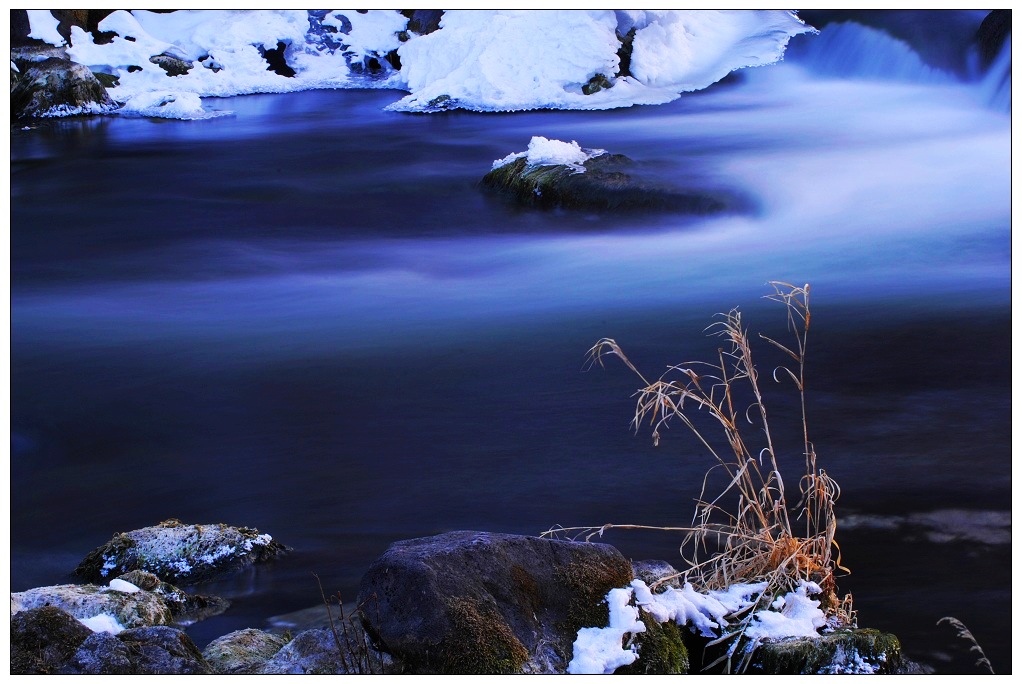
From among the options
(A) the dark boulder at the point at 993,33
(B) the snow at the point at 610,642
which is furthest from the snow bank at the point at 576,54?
(B) the snow at the point at 610,642

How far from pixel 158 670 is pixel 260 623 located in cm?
57

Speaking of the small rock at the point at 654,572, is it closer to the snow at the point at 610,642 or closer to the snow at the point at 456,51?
the snow at the point at 610,642

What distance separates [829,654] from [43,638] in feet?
4.80

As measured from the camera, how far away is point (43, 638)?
200 centimetres

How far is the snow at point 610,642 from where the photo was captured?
1859 millimetres

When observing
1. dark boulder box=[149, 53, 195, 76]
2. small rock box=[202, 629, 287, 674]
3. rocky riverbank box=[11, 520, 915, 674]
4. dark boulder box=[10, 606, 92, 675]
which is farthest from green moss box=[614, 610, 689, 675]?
dark boulder box=[149, 53, 195, 76]

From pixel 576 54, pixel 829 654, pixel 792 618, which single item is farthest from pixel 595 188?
pixel 829 654

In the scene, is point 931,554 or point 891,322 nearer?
point 931,554

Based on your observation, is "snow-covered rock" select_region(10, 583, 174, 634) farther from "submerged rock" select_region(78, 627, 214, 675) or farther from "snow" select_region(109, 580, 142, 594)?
"submerged rock" select_region(78, 627, 214, 675)

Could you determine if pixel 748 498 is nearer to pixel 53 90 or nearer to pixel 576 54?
pixel 576 54

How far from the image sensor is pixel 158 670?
1.88 m
